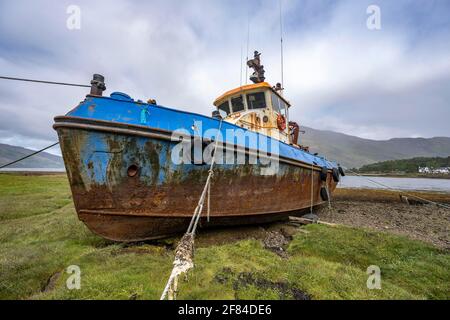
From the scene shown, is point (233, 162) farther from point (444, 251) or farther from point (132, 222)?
point (444, 251)

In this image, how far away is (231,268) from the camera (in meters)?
3.52

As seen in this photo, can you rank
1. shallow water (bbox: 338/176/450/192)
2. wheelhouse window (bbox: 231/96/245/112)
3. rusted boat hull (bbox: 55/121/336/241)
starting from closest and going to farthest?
rusted boat hull (bbox: 55/121/336/241), wheelhouse window (bbox: 231/96/245/112), shallow water (bbox: 338/176/450/192)

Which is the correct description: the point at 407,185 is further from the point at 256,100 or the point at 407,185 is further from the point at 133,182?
the point at 133,182

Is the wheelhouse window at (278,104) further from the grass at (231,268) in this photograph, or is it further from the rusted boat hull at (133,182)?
the grass at (231,268)

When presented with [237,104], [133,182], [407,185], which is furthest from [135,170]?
[407,185]

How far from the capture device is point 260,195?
20.8 ft

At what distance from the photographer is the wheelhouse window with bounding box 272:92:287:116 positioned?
26.9 ft

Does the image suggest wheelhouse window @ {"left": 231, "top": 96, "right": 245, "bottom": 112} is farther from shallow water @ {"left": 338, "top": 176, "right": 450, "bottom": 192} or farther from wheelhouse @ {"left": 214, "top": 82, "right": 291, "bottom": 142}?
shallow water @ {"left": 338, "top": 176, "right": 450, "bottom": 192}

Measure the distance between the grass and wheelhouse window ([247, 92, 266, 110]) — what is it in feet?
15.5

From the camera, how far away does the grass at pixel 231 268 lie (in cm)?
290

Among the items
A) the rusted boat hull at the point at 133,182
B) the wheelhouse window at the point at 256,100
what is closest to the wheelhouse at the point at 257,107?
the wheelhouse window at the point at 256,100

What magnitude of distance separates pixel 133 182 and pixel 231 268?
8.42 ft

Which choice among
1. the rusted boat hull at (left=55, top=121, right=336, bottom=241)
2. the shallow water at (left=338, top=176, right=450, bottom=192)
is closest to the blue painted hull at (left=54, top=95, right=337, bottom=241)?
the rusted boat hull at (left=55, top=121, right=336, bottom=241)

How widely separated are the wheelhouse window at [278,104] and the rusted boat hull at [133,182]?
12.2 feet
